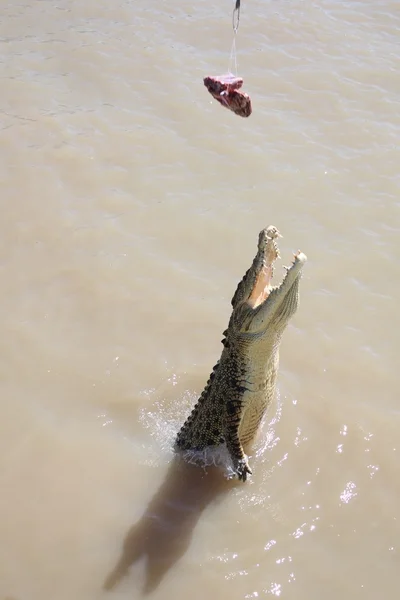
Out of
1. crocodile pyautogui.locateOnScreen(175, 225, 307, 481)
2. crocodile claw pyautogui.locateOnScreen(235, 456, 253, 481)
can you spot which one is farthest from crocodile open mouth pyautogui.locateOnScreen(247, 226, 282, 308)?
crocodile claw pyautogui.locateOnScreen(235, 456, 253, 481)

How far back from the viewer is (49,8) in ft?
31.7

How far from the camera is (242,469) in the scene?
4.05 m

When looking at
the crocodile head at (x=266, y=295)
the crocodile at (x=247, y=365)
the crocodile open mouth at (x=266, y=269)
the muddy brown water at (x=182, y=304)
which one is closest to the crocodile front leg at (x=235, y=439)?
the crocodile at (x=247, y=365)

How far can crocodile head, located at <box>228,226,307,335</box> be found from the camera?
367 centimetres

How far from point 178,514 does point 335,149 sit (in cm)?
457

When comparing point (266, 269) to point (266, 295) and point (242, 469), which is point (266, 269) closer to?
point (266, 295)

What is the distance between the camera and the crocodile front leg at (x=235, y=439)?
13.3 ft

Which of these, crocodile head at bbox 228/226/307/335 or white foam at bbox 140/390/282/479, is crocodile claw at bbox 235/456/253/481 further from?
crocodile head at bbox 228/226/307/335

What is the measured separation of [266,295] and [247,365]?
0.48m

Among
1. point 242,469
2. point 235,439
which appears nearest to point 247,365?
point 235,439

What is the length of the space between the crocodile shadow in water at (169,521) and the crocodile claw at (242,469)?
0.98 ft

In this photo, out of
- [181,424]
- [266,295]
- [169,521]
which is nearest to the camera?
[266,295]

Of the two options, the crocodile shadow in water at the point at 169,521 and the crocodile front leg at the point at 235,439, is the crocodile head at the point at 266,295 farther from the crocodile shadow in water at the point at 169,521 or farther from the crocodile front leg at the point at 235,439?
the crocodile shadow in water at the point at 169,521

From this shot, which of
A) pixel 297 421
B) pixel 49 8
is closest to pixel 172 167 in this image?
pixel 297 421
